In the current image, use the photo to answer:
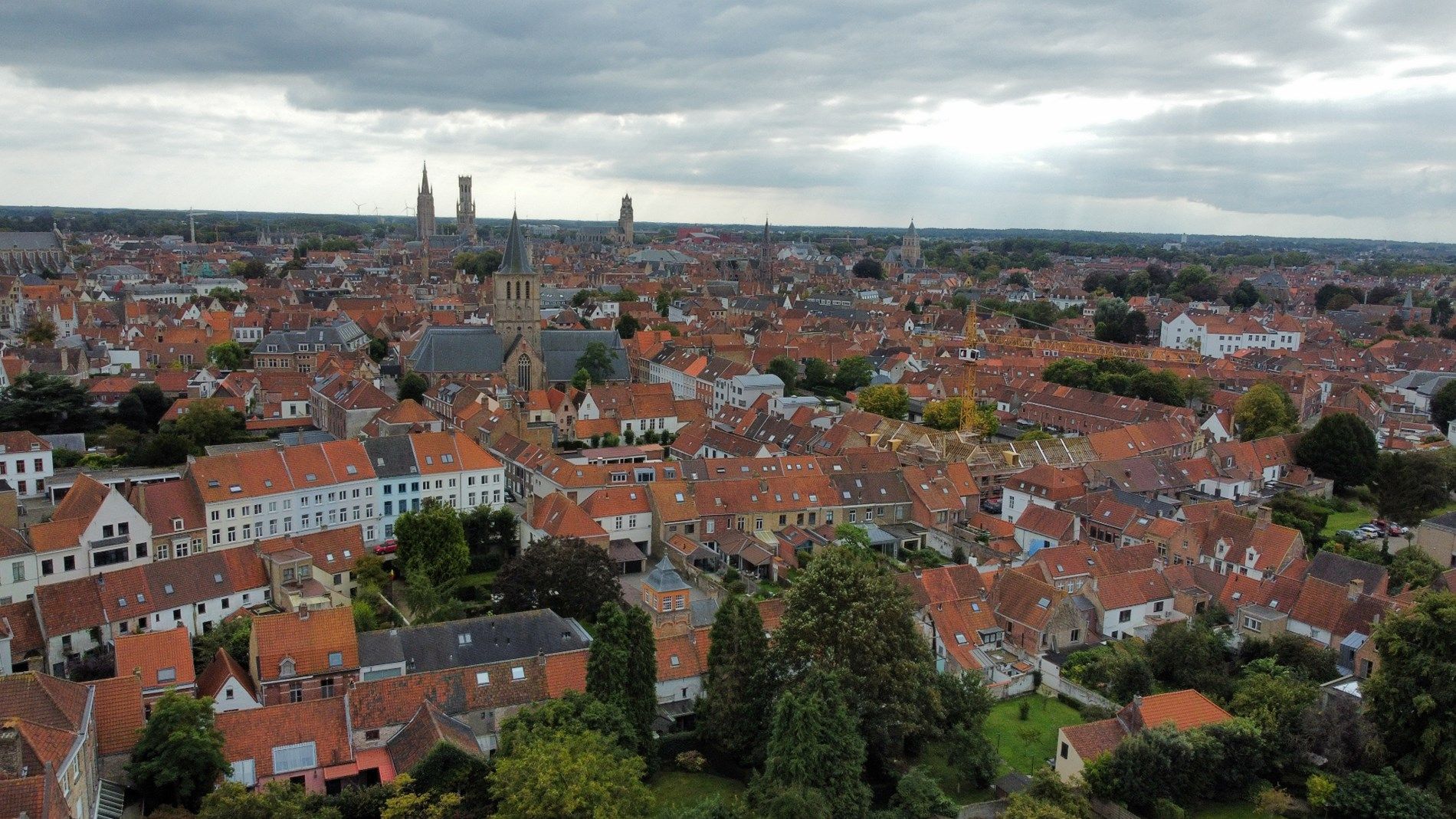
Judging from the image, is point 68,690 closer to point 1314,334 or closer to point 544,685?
point 544,685

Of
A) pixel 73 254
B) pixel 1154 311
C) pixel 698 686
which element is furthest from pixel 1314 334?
pixel 73 254

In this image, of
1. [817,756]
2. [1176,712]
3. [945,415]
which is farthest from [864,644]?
[945,415]

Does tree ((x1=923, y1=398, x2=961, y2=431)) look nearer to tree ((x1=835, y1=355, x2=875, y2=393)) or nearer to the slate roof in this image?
tree ((x1=835, y1=355, x2=875, y2=393))

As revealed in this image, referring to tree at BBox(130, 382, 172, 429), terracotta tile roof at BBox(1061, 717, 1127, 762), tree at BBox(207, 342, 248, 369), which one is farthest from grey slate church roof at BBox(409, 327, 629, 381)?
terracotta tile roof at BBox(1061, 717, 1127, 762)

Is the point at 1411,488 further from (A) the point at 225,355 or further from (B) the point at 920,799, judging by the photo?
(A) the point at 225,355

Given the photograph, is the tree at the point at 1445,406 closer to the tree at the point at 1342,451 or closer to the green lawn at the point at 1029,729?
the tree at the point at 1342,451

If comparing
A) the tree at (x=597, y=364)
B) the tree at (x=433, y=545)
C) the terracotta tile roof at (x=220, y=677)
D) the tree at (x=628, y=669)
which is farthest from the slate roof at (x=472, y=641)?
the tree at (x=597, y=364)
